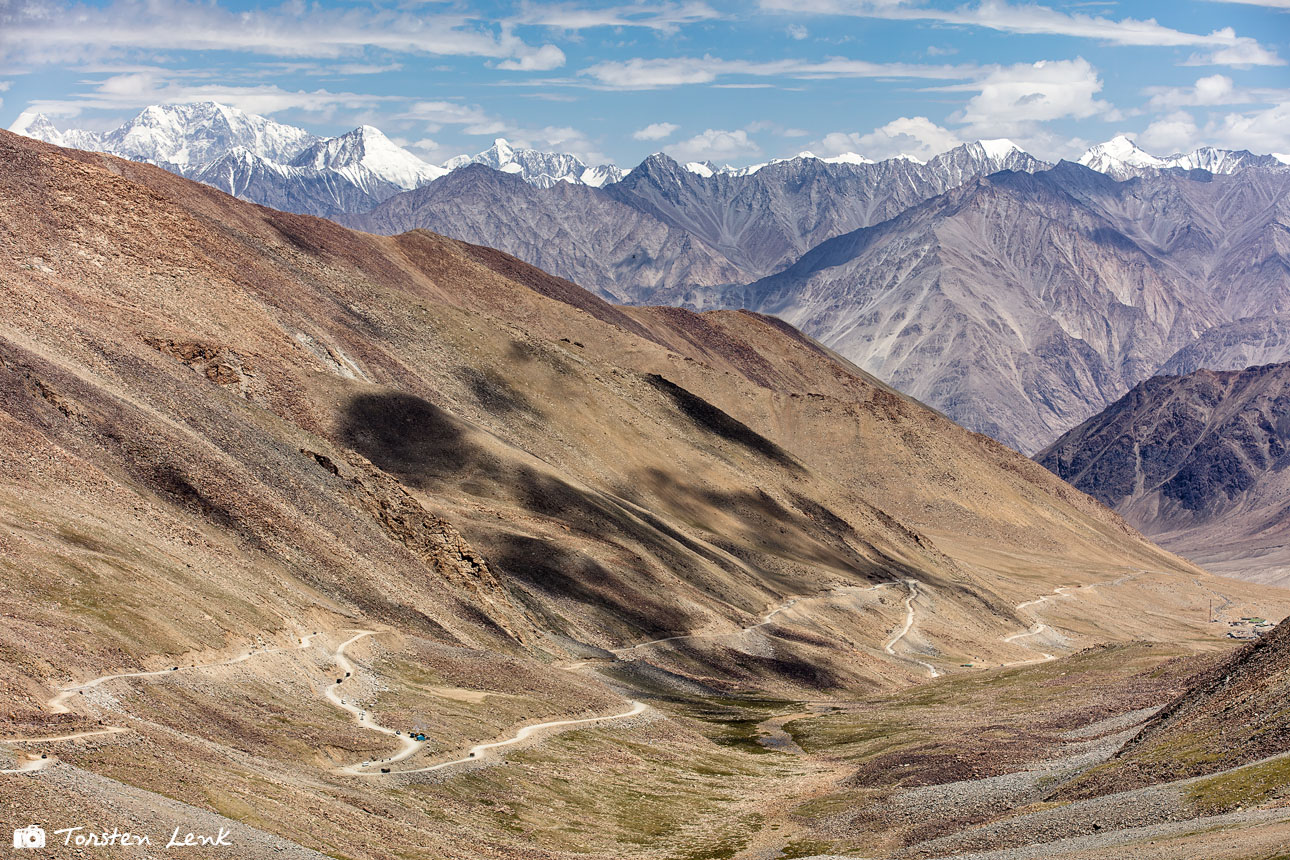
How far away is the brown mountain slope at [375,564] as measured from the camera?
50.1 meters

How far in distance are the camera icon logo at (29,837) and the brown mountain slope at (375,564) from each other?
1.24 meters

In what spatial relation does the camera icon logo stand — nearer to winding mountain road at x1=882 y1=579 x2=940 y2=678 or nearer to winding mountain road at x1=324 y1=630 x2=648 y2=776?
winding mountain road at x1=324 y1=630 x2=648 y2=776

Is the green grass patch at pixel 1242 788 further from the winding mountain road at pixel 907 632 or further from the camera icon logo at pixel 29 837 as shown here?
the winding mountain road at pixel 907 632

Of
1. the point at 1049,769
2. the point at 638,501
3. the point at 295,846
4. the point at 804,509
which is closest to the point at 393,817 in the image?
the point at 295,846

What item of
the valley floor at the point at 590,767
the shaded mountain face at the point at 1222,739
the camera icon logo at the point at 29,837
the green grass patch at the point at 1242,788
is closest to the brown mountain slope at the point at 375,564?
the valley floor at the point at 590,767

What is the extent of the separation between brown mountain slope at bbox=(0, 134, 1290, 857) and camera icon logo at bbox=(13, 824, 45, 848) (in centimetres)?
124

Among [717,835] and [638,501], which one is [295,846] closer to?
[717,835]

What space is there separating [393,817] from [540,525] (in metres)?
75.5

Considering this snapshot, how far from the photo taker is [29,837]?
3027cm

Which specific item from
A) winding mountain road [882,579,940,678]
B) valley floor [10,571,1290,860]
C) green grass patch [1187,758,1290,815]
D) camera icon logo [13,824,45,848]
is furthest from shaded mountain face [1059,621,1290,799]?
winding mountain road [882,579,940,678]

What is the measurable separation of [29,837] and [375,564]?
200ft

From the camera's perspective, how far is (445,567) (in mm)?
98625

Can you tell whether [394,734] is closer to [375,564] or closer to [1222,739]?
[375,564]

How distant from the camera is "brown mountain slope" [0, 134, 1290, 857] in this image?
164ft
